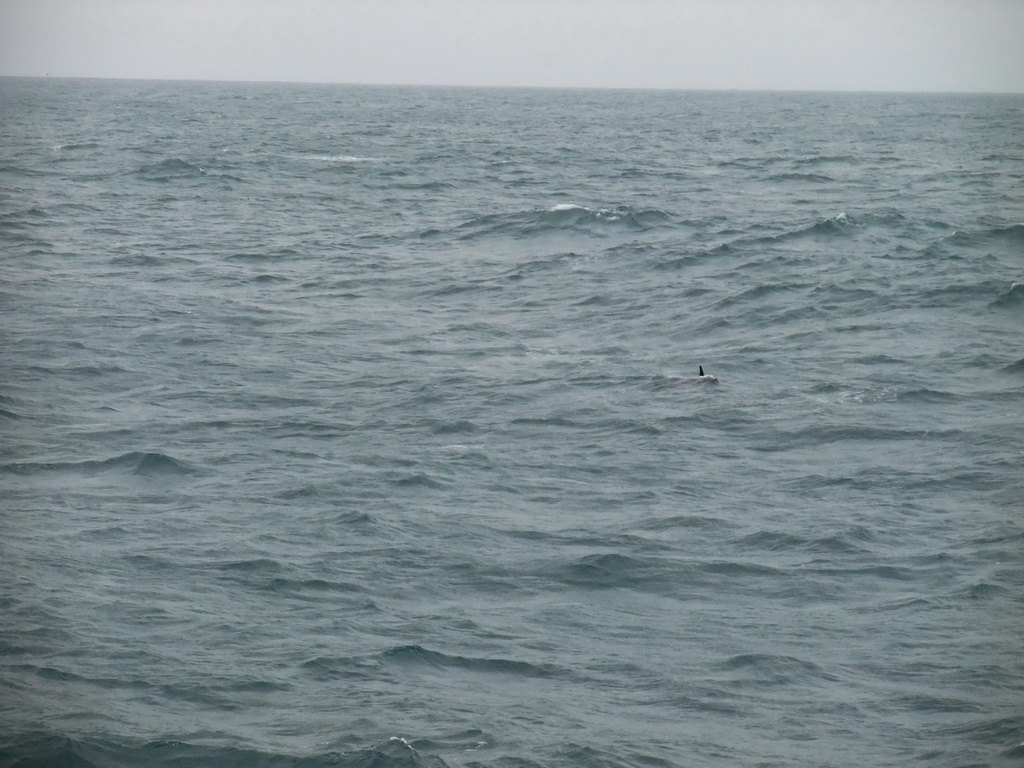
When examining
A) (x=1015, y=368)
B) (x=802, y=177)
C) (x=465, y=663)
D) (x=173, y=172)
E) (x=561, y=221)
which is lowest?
(x=465, y=663)

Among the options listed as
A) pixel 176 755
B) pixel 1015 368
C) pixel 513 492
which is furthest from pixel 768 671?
pixel 1015 368

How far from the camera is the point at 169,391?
2245cm

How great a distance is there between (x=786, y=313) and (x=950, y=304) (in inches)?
169

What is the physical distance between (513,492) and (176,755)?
7892 mm

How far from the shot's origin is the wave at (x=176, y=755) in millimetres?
10414

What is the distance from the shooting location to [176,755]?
10.7m

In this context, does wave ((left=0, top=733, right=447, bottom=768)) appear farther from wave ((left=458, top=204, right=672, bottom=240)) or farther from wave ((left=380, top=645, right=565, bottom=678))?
wave ((left=458, top=204, right=672, bottom=240))

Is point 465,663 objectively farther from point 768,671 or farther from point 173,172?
point 173,172

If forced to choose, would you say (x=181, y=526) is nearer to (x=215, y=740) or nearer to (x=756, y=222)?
(x=215, y=740)

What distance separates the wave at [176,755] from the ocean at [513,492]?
0.11ft

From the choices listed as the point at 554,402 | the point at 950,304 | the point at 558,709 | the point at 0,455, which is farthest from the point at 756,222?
the point at 558,709

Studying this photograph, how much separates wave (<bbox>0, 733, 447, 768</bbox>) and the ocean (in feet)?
0.11

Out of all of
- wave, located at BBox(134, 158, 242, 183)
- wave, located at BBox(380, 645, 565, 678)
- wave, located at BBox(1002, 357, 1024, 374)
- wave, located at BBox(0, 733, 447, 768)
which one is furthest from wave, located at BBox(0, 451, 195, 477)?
wave, located at BBox(134, 158, 242, 183)

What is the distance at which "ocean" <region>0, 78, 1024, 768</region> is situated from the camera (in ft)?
38.2
